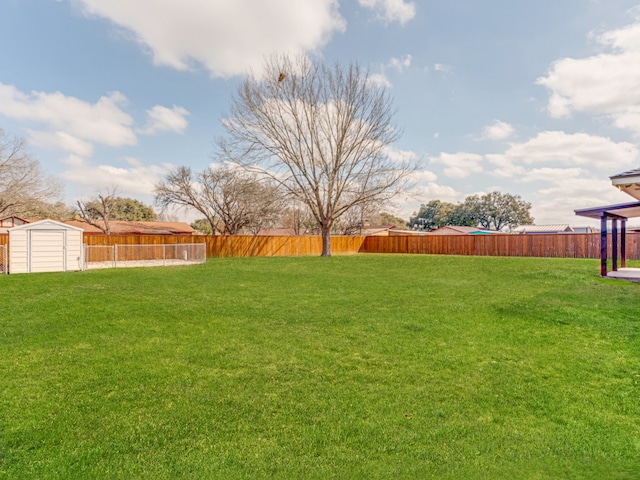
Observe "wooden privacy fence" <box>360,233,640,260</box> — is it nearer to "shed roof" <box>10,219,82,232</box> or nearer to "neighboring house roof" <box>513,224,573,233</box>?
"neighboring house roof" <box>513,224,573,233</box>

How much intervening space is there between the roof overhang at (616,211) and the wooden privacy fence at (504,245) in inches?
465

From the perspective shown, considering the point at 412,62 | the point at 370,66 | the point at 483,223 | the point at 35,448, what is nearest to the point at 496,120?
the point at 412,62

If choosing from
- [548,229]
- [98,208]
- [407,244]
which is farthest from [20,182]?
[548,229]

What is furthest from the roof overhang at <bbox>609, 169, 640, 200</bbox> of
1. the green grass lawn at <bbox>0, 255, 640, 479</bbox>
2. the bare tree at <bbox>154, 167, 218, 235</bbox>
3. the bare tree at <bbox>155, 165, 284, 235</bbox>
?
the bare tree at <bbox>154, 167, 218, 235</bbox>

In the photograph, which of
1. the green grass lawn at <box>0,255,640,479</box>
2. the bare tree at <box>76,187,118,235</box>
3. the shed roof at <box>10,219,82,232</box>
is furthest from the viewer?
the bare tree at <box>76,187,118,235</box>

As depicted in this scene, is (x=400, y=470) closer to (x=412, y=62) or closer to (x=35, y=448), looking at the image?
(x=35, y=448)

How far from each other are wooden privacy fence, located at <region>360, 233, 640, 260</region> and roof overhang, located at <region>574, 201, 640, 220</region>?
11816 mm

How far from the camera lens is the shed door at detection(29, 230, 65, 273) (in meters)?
13.5

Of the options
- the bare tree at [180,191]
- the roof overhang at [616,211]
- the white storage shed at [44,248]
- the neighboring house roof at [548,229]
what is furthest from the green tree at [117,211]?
the neighboring house roof at [548,229]

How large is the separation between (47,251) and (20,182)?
1767 centimetres

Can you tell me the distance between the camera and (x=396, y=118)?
23.0m

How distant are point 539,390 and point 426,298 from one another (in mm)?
4586

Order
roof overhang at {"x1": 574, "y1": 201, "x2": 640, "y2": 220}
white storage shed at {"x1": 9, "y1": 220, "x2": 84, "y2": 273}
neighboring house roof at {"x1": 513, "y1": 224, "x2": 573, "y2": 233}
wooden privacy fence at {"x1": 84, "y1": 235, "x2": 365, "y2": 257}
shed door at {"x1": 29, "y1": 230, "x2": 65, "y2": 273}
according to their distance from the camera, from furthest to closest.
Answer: neighboring house roof at {"x1": 513, "y1": 224, "x2": 573, "y2": 233}, wooden privacy fence at {"x1": 84, "y1": 235, "x2": 365, "y2": 257}, shed door at {"x1": 29, "y1": 230, "x2": 65, "y2": 273}, white storage shed at {"x1": 9, "y1": 220, "x2": 84, "y2": 273}, roof overhang at {"x1": 574, "y1": 201, "x2": 640, "y2": 220}

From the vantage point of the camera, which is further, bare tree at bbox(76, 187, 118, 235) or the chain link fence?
bare tree at bbox(76, 187, 118, 235)
